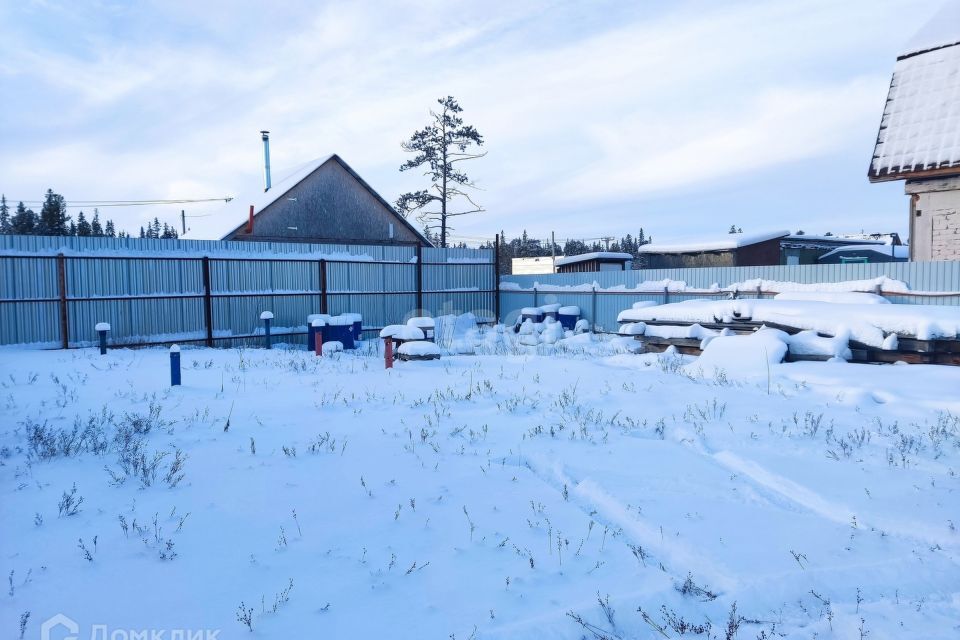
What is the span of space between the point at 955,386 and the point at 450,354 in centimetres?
822

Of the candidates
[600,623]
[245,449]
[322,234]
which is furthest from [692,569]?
[322,234]

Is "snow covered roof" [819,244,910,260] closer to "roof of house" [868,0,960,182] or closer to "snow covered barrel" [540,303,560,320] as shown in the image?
"roof of house" [868,0,960,182]

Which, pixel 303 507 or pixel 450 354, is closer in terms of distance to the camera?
pixel 303 507

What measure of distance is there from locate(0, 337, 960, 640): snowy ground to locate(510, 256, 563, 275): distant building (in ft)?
124

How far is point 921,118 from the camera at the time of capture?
13.3 meters

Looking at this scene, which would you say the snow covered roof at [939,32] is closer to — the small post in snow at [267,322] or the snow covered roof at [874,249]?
the snow covered roof at [874,249]

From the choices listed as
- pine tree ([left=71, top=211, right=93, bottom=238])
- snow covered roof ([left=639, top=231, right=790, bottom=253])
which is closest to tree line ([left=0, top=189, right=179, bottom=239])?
pine tree ([left=71, top=211, right=93, bottom=238])

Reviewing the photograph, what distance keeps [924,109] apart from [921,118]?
0.31 metres

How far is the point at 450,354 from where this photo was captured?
40.0ft

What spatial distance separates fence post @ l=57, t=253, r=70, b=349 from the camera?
1203 cm

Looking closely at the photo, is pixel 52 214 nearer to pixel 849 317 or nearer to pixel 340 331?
pixel 340 331

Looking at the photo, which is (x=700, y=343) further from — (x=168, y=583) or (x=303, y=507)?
(x=168, y=583)

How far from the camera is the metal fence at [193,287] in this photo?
468 inches

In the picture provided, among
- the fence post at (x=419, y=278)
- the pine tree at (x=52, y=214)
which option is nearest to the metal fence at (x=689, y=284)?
the fence post at (x=419, y=278)
